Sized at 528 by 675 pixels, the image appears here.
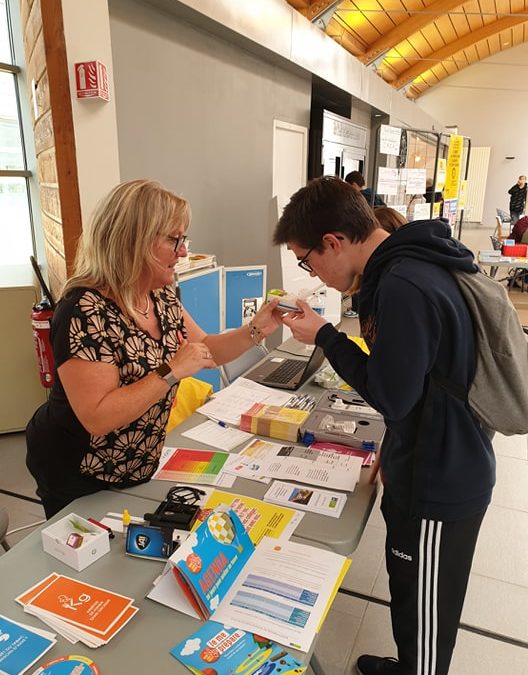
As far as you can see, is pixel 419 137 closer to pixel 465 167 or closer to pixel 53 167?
pixel 465 167

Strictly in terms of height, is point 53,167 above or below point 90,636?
above

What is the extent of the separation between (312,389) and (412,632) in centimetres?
101

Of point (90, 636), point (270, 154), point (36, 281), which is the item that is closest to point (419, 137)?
point (270, 154)

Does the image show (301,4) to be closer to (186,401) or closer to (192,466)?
(186,401)

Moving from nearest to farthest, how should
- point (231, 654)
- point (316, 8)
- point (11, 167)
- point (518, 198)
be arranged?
point (231, 654) → point (11, 167) → point (316, 8) → point (518, 198)

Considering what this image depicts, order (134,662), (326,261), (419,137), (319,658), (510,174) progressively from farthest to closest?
(510,174) → (419,137) → (319,658) → (326,261) → (134,662)

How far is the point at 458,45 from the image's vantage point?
1052 centimetres

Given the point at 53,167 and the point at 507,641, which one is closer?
the point at 507,641

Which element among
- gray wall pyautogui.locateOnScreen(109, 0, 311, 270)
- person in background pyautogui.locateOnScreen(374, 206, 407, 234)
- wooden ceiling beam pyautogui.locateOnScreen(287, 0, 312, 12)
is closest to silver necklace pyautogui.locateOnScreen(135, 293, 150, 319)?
person in background pyautogui.locateOnScreen(374, 206, 407, 234)

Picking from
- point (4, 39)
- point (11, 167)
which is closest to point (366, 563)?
point (11, 167)

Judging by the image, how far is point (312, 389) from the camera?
218cm

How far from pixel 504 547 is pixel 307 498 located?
1.65 meters

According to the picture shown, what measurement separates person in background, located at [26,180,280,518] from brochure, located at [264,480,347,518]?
38 cm

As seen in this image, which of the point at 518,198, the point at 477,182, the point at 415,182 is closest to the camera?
the point at 415,182
